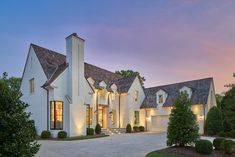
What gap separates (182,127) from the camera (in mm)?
15664

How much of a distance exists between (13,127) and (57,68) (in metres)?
20.3

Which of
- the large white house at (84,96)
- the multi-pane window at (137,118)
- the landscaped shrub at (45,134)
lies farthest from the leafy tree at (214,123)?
the landscaped shrub at (45,134)

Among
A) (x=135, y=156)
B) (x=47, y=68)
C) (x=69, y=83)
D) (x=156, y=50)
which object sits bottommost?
(x=135, y=156)

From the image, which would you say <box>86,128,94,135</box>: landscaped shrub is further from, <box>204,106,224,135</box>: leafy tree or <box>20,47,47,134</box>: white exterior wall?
<box>204,106,224,135</box>: leafy tree

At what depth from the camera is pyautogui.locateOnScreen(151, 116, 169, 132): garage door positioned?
1336 inches

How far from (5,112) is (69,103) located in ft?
58.9

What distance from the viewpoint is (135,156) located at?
13.4 metres

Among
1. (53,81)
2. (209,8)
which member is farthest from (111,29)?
(209,8)

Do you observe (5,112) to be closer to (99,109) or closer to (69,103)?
(69,103)

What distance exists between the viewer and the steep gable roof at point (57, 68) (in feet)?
81.9

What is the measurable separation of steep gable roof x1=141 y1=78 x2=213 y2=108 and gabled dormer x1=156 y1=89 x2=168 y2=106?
44 cm

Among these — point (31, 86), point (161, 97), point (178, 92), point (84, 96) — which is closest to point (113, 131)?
point (84, 96)

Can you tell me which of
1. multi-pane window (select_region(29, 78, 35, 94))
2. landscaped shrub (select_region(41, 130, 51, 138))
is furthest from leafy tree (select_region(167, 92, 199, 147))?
multi-pane window (select_region(29, 78, 35, 94))

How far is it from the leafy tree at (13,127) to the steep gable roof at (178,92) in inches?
1041
